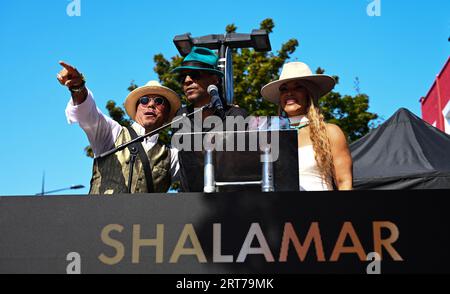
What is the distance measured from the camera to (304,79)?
144 inches

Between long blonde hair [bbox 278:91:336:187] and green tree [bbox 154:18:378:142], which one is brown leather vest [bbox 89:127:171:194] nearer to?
long blonde hair [bbox 278:91:336:187]

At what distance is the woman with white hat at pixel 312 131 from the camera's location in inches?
128

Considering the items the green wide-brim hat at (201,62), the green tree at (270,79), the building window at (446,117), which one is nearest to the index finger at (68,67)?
the green wide-brim hat at (201,62)

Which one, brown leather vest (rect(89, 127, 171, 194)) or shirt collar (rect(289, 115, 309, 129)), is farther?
shirt collar (rect(289, 115, 309, 129))

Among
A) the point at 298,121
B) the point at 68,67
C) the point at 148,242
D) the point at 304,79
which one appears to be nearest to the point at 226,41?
the point at 304,79

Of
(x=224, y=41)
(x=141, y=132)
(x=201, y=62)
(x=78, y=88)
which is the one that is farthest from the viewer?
(x=224, y=41)

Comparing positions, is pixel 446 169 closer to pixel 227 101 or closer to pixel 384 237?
pixel 227 101

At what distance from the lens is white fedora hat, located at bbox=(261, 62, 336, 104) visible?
362cm

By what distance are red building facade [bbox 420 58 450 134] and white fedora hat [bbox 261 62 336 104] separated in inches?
548

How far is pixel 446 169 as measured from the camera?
6.65 m

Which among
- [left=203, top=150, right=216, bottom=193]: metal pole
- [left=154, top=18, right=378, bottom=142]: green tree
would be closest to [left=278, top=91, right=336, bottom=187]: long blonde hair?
[left=203, top=150, right=216, bottom=193]: metal pole

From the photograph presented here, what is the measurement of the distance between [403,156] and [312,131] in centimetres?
419

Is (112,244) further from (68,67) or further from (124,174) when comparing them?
(124,174)
